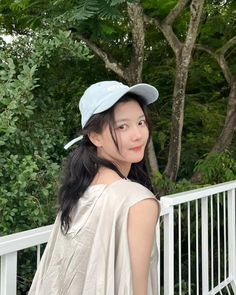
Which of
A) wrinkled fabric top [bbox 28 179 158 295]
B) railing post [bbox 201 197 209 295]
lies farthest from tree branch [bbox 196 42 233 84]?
→ wrinkled fabric top [bbox 28 179 158 295]

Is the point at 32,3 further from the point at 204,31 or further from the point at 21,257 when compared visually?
the point at 21,257

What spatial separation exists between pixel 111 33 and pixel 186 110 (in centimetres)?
129

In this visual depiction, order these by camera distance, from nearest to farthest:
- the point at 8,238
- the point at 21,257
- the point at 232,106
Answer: the point at 8,238
the point at 21,257
the point at 232,106

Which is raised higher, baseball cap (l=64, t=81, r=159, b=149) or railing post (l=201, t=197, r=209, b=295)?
baseball cap (l=64, t=81, r=159, b=149)

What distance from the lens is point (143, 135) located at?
1120 mm

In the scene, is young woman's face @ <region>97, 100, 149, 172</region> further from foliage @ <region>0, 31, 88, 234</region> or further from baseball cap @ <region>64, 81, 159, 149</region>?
foliage @ <region>0, 31, 88, 234</region>

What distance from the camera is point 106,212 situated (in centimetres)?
101

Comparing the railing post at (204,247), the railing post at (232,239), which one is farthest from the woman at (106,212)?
the railing post at (232,239)

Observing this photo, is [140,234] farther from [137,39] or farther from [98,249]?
[137,39]

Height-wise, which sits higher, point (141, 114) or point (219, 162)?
point (141, 114)

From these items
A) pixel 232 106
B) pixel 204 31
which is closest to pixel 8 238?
pixel 232 106

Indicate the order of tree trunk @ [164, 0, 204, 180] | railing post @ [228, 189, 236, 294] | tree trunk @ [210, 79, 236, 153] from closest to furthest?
1. railing post @ [228, 189, 236, 294]
2. tree trunk @ [164, 0, 204, 180]
3. tree trunk @ [210, 79, 236, 153]

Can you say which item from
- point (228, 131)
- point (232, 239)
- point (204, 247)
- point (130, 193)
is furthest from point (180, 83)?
point (130, 193)

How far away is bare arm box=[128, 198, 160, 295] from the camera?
97 centimetres
